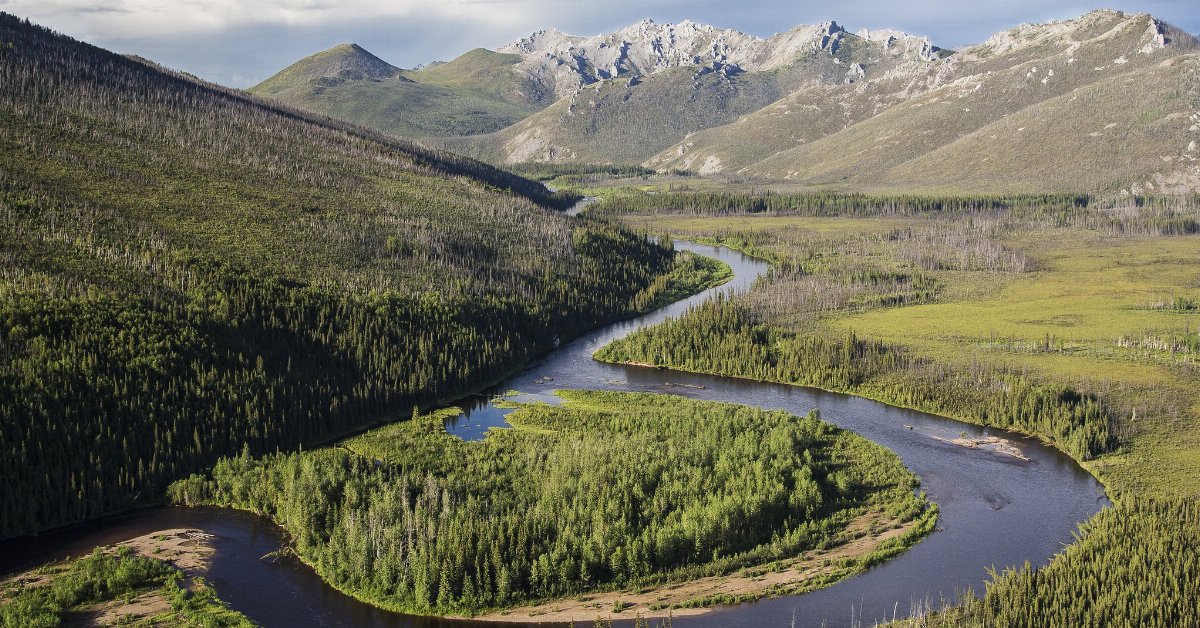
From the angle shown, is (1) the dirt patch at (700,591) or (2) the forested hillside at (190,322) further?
(2) the forested hillside at (190,322)

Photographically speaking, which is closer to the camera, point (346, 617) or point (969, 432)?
point (346, 617)

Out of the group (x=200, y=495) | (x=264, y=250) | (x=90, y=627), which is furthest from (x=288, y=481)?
(x=264, y=250)

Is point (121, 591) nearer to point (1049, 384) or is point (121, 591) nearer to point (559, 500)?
point (559, 500)

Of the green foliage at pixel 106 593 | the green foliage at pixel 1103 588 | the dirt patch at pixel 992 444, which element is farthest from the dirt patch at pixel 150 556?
the dirt patch at pixel 992 444

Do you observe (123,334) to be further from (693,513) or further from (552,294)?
(552,294)

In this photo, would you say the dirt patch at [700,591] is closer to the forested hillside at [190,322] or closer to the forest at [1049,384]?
the forest at [1049,384]
